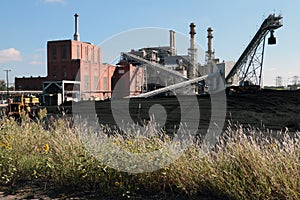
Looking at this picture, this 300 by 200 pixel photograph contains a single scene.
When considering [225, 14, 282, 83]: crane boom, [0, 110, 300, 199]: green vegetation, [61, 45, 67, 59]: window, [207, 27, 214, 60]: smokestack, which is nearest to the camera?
[0, 110, 300, 199]: green vegetation

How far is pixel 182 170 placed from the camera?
177 inches

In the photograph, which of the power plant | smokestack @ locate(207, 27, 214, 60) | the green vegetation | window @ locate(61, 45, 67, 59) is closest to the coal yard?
the green vegetation

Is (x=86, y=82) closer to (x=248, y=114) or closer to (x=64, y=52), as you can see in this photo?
(x=64, y=52)

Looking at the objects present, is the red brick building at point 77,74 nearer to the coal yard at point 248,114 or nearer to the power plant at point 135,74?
the power plant at point 135,74

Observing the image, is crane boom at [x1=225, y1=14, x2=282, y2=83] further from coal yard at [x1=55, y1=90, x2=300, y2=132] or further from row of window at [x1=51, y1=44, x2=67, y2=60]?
row of window at [x1=51, y1=44, x2=67, y2=60]

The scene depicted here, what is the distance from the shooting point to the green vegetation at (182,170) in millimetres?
3902

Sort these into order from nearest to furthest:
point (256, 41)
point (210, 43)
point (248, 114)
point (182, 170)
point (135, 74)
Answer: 1. point (182, 170)
2. point (248, 114)
3. point (256, 41)
4. point (135, 74)
5. point (210, 43)

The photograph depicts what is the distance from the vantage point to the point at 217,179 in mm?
4203

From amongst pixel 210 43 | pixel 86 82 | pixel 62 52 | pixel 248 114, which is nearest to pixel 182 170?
pixel 248 114

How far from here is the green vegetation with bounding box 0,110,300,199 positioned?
12.8 feet

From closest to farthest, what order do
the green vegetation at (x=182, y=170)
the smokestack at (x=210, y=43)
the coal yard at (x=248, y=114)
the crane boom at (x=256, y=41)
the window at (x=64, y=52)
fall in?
1. the green vegetation at (x=182, y=170)
2. the coal yard at (x=248, y=114)
3. the crane boom at (x=256, y=41)
4. the window at (x=64, y=52)
5. the smokestack at (x=210, y=43)

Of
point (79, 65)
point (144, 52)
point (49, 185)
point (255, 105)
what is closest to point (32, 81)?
point (79, 65)

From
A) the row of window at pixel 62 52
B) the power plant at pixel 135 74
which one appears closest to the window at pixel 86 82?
the power plant at pixel 135 74

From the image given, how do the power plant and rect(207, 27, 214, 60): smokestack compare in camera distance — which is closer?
the power plant
